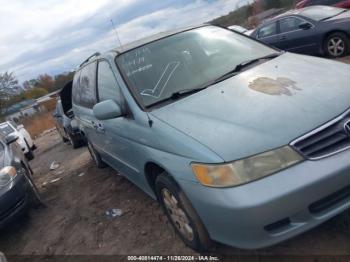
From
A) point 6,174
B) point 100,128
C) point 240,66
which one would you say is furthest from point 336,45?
point 6,174

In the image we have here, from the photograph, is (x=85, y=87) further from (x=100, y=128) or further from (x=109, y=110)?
(x=109, y=110)

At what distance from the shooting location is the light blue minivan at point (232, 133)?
2506 millimetres

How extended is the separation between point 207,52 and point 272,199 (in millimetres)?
2037

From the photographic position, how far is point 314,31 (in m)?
9.88

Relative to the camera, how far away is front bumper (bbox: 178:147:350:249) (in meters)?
2.45

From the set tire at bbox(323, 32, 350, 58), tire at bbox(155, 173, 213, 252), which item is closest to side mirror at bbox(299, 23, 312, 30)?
tire at bbox(323, 32, 350, 58)

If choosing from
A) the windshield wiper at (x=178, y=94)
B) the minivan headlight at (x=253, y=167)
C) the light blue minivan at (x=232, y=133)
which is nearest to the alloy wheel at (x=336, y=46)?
the light blue minivan at (x=232, y=133)

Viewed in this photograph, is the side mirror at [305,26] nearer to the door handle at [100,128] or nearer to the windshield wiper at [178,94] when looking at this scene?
the door handle at [100,128]

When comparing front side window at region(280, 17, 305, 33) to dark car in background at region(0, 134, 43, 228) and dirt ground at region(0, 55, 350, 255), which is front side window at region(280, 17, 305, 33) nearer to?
dirt ground at region(0, 55, 350, 255)

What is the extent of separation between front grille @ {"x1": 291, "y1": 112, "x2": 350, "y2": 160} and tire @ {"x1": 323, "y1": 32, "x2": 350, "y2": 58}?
7432 mm

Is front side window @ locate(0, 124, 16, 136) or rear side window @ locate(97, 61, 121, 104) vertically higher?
rear side window @ locate(97, 61, 121, 104)

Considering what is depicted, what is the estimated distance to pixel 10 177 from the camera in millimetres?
5188

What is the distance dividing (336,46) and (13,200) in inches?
318

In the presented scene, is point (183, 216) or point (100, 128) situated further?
point (100, 128)
